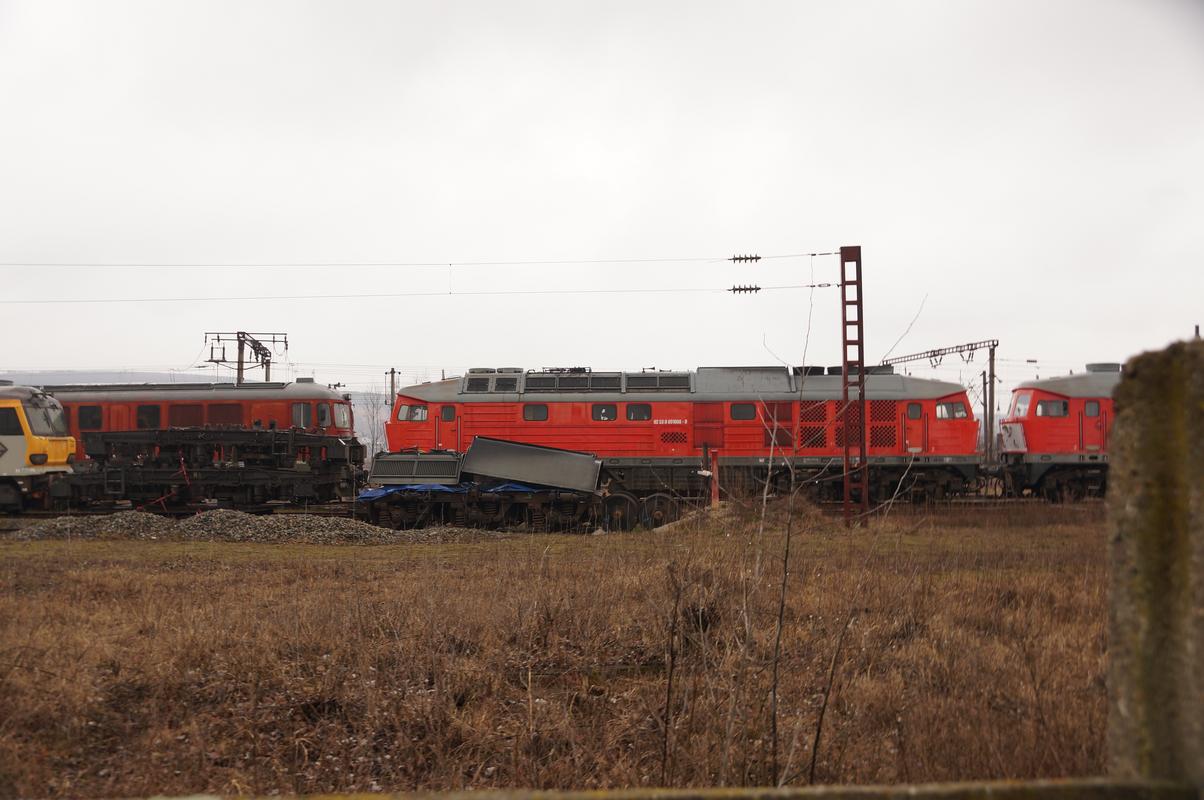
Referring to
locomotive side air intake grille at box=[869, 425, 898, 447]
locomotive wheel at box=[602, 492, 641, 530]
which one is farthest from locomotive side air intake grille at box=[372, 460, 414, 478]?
locomotive side air intake grille at box=[869, 425, 898, 447]

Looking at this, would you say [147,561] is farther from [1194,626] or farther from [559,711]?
[1194,626]

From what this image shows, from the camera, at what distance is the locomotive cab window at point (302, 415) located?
23438 mm

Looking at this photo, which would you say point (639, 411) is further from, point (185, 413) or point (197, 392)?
point (185, 413)

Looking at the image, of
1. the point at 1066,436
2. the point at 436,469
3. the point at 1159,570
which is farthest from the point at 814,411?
the point at 1159,570

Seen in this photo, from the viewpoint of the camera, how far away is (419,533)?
16.4 metres

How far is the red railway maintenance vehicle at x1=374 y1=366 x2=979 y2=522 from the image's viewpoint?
20031 mm

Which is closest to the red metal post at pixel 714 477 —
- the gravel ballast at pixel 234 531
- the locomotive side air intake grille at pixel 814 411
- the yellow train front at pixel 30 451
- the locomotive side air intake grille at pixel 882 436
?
the locomotive side air intake grille at pixel 814 411

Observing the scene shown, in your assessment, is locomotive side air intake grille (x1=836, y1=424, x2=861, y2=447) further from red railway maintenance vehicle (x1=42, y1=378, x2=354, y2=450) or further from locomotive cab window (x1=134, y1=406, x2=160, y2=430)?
locomotive cab window (x1=134, y1=406, x2=160, y2=430)

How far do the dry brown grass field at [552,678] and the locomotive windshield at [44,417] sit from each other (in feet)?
40.6

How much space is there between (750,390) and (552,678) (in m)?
15.1

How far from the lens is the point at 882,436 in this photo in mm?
20281

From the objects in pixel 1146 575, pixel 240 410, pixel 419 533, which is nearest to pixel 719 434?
pixel 419 533

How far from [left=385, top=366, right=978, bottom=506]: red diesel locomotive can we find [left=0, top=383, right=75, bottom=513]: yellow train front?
33.9 feet

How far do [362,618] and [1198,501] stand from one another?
22.2 ft
